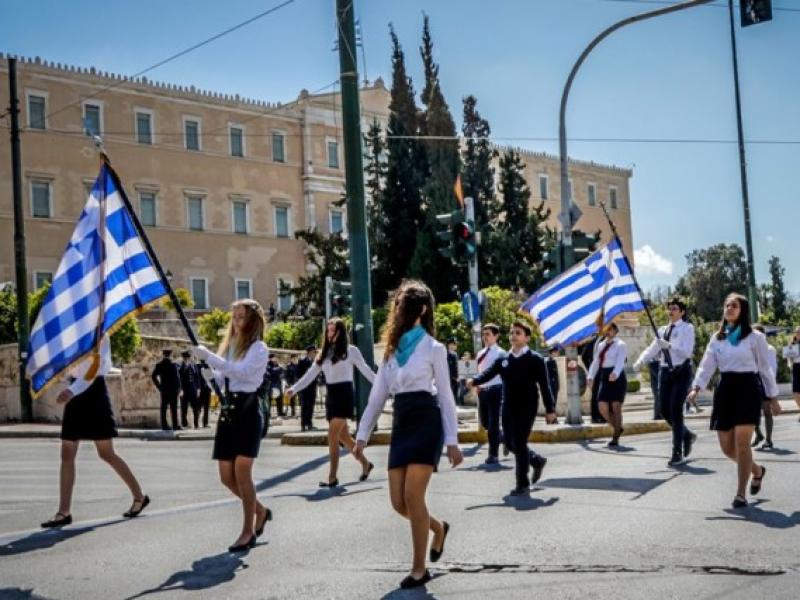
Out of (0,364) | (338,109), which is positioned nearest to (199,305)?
(338,109)

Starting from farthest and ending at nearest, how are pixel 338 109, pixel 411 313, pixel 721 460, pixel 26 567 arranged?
pixel 338 109, pixel 721 460, pixel 26 567, pixel 411 313

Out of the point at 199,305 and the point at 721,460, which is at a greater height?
the point at 199,305

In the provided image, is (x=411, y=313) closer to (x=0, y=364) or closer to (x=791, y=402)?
(x=791, y=402)

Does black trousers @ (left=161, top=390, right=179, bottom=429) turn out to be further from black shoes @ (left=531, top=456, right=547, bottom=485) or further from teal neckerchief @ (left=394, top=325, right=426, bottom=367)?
teal neckerchief @ (left=394, top=325, right=426, bottom=367)

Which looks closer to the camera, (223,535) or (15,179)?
(223,535)

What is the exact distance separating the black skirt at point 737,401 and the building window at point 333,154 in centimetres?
5446

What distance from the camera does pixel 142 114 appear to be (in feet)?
178

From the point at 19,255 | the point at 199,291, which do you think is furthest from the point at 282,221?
the point at 19,255

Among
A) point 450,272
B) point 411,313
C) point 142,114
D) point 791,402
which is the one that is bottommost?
point 791,402

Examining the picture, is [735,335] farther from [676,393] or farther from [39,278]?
[39,278]

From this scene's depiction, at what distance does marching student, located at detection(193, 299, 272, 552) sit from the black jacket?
10.4ft

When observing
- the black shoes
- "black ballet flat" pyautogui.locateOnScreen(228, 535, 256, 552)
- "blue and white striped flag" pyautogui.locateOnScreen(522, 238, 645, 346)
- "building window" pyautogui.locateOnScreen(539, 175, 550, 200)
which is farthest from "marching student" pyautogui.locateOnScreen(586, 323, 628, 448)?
"building window" pyautogui.locateOnScreen(539, 175, 550, 200)

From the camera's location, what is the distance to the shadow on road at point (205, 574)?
641 centimetres

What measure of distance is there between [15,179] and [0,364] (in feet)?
17.9
